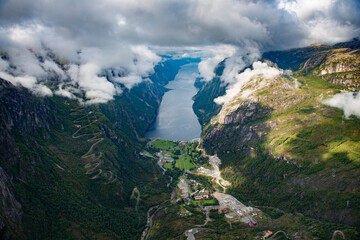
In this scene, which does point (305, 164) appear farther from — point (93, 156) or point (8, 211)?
point (8, 211)

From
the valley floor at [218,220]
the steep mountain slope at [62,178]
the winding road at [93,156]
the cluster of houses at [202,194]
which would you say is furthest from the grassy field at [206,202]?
the winding road at [93,156]

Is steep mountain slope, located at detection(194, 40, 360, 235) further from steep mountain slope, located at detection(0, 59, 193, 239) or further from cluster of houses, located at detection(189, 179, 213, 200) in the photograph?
steep mountain slope, located at detection(0, 59, 193, 239)

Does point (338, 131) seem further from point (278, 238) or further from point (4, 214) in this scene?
point (4, 214)

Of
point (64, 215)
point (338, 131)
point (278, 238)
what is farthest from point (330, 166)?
point (64, 215)

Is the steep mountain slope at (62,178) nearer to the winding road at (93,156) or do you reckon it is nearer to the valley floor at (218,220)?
the winding road at (93,156)

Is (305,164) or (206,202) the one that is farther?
(305,164)

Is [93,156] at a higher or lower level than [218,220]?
higher

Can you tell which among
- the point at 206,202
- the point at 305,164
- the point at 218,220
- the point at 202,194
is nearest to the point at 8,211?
the point at 218,220

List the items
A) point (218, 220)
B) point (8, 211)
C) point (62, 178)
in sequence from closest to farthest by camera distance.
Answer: point (8, 211), point (218, 220), point (62, 178)

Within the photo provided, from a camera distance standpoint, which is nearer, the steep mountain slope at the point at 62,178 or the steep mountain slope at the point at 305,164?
the steep mountain slope at the point at 62,178
